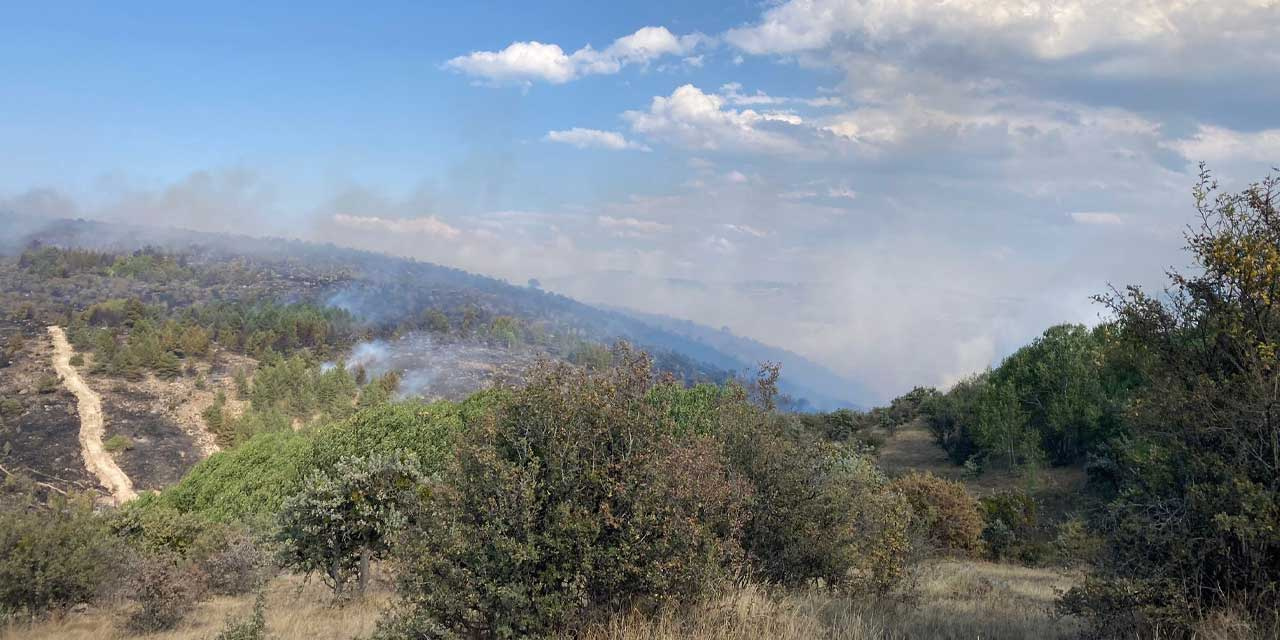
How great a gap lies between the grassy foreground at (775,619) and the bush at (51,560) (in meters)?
0.56

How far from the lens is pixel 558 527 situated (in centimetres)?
666

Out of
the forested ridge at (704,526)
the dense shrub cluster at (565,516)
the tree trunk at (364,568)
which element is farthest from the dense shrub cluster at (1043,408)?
the dense shrub cluster at (565,516)

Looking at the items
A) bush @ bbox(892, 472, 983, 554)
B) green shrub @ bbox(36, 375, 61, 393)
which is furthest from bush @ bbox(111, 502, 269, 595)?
green shrub @ bbox(36, 375, 61, 393)

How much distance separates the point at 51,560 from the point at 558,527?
539 inches

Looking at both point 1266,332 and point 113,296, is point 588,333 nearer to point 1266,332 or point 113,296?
point 113,296

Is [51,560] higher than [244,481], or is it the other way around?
[51,560]

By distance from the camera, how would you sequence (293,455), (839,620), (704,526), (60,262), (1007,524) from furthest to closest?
(60,262), (293,455), (1007,524), (839,620), (704,526)

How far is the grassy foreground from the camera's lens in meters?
6.91

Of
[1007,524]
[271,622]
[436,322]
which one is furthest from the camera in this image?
[436,322]

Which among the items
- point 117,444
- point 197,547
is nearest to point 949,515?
point 197,547

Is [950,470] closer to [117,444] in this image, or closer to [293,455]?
[293,455]

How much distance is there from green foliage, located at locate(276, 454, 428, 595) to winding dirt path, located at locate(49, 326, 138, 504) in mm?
30164

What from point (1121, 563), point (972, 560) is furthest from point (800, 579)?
point (972, 560)

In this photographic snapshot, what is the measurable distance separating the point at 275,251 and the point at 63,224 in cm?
5421
